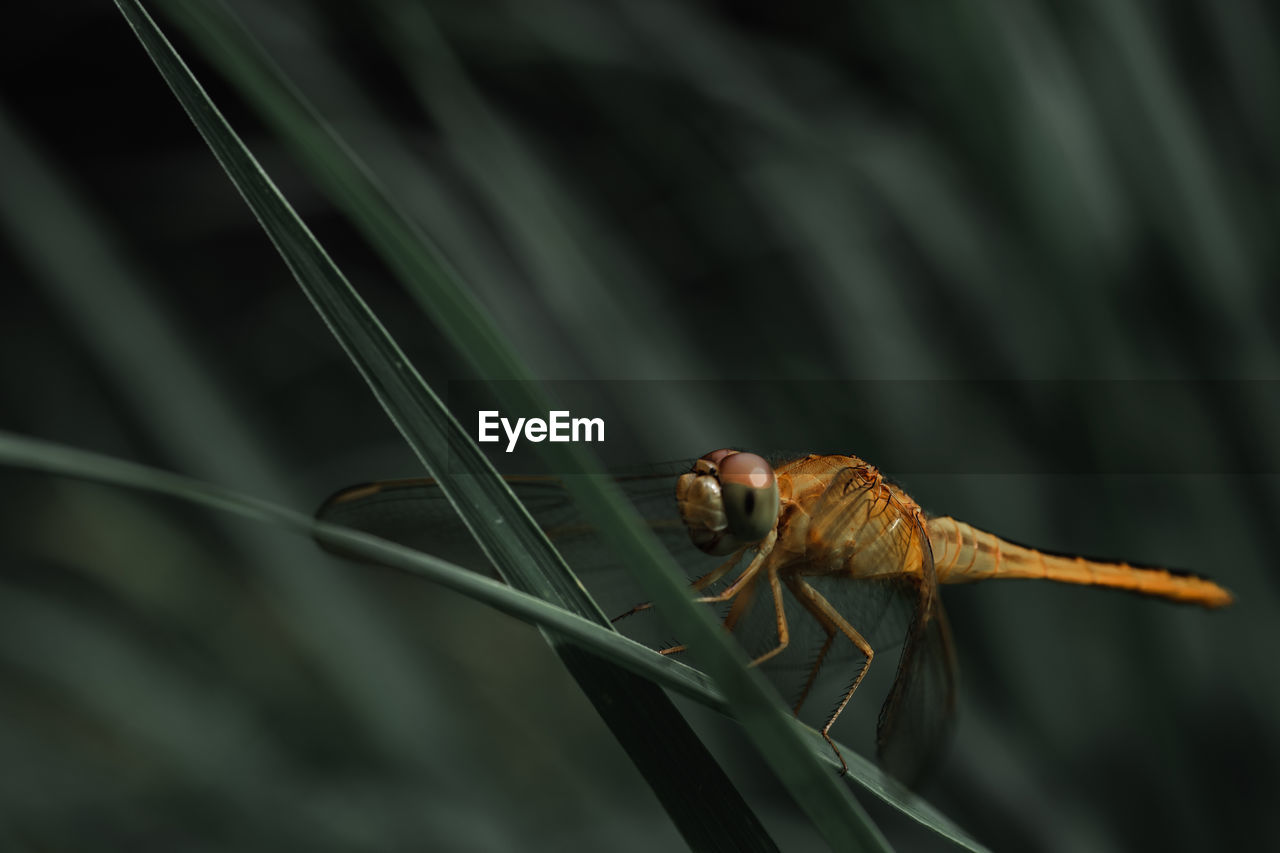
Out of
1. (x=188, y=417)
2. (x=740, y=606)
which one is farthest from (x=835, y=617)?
(x=188, y=417)

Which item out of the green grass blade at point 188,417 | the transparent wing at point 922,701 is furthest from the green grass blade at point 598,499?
the green grass blade at point 188,417

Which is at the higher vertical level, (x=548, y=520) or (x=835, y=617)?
(x=548, y=520)

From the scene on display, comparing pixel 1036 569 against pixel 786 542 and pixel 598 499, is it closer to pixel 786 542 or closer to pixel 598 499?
pixel 786 542

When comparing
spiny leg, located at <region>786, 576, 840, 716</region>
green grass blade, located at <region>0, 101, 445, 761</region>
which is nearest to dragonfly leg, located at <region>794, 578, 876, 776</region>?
spiny leg, located at <region>786, 576, 840, 716</region>

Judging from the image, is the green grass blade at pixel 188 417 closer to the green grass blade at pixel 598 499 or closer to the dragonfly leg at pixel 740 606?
the dragonfly leg at pixel 740 606

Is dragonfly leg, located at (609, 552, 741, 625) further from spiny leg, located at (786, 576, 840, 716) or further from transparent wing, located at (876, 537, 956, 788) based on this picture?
transparent wing, located at (876, 537, 956, 788)

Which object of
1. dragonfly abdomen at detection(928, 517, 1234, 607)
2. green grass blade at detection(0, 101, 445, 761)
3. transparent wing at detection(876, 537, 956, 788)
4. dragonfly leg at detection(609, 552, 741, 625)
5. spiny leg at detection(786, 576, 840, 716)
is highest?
green grass blade at detection(0, 101, 445, 761)

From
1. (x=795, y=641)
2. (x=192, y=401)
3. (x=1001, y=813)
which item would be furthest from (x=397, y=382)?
(x=1001, y=813)
